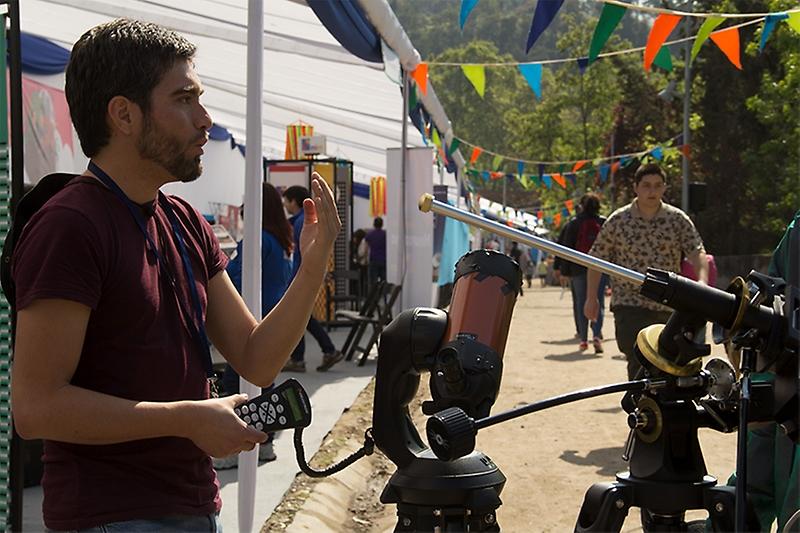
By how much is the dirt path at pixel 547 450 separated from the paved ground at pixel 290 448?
172 millimetres

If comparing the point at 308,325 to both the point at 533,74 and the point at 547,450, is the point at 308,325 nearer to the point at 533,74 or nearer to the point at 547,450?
the point at 547,450

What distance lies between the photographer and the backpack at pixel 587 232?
1142 centimetres

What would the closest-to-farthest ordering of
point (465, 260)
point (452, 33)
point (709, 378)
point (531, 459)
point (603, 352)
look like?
point (709, 378)
point (465, 260)
point (531, 459)
point (603, 352)
point (452, 33)

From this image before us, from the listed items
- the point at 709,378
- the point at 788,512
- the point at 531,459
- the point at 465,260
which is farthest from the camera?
the point at 531,459

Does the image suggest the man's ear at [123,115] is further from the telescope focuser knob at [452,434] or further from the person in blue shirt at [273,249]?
the person in blue shirt at [273,249]

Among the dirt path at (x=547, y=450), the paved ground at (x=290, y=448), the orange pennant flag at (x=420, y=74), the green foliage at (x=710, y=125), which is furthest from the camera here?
the green foliage at (x=710, y=125)

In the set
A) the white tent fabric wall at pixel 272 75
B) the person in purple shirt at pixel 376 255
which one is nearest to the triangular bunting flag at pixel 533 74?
the white tent fabric wall at pixel 272 75

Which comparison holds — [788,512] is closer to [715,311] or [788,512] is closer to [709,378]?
[709,378]

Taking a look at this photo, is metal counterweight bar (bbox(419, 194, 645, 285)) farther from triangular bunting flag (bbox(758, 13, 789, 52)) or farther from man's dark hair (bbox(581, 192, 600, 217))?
man's dark hair (bbox(581, 192, 600, 217))

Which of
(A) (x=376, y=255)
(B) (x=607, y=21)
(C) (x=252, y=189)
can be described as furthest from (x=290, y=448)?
(A) (x=376, y=255)

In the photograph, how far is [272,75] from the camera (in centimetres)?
1245

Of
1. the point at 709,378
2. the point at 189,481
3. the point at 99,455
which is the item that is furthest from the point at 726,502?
the point at 99,455

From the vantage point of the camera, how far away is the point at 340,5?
7.26m

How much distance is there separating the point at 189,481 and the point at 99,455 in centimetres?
19
